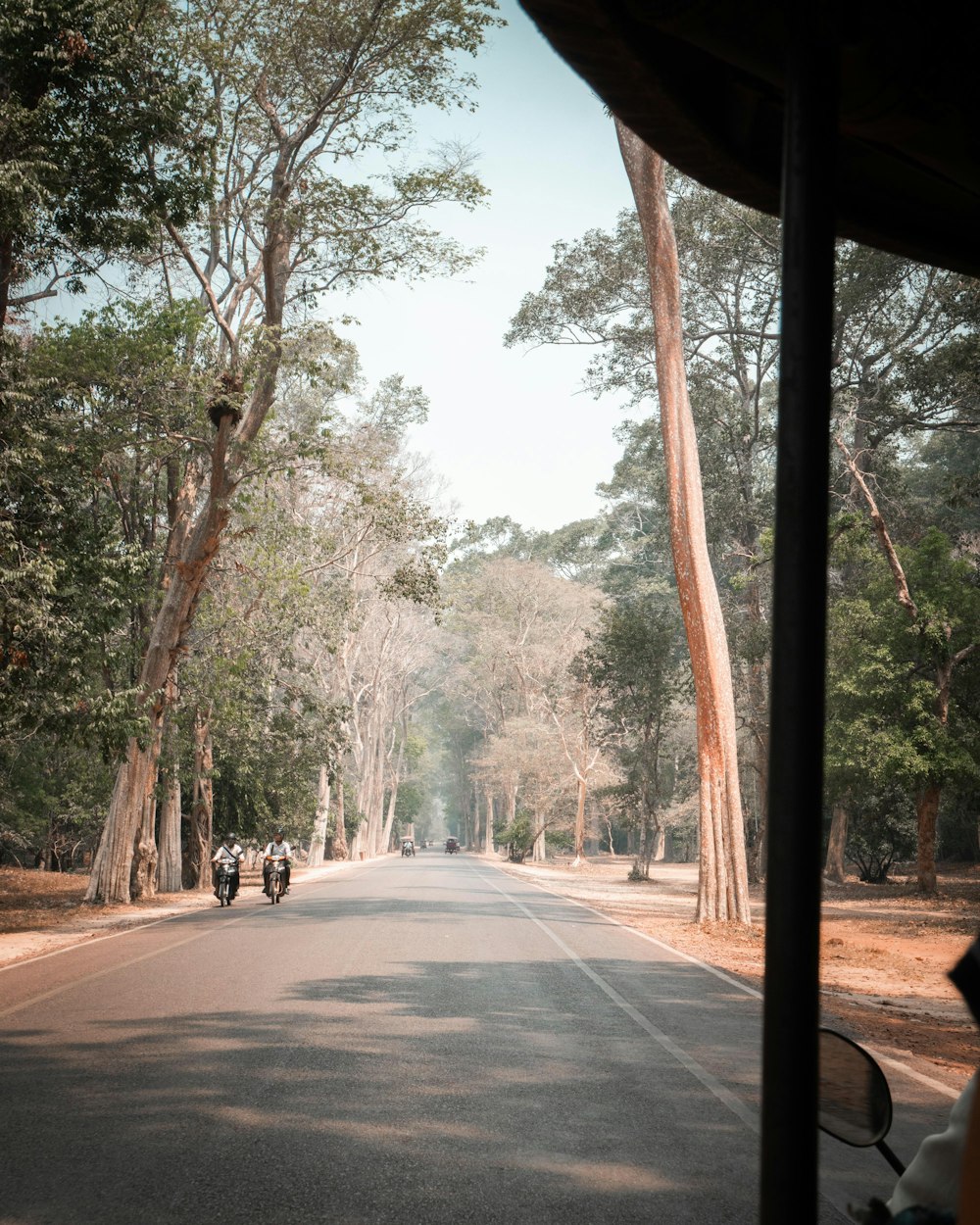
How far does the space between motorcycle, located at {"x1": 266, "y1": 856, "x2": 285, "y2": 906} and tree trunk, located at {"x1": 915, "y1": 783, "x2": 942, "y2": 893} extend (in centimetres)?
1426

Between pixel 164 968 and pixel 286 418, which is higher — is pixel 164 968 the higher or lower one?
the lower one

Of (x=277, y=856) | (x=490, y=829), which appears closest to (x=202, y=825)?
(x=277, y=856)

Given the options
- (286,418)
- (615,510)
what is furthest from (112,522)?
(615,510)

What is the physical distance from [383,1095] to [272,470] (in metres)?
17.0

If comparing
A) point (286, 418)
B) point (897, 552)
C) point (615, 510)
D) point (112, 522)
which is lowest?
point (112, 522)

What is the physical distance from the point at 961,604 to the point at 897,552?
2226 mm

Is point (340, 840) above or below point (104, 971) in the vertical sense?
below

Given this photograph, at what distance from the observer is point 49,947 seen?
15.0m

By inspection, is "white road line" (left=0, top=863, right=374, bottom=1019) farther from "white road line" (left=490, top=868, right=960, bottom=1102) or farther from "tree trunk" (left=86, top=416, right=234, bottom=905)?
"white road line" (left=490, top=868, right=960, bottom=1102)

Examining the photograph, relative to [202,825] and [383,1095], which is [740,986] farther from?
[202,825]

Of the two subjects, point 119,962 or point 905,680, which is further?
point 905,680

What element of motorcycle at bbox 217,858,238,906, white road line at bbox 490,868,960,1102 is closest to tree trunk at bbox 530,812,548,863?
white road line at bbox 490,868,960,1102

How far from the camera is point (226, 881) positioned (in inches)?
908

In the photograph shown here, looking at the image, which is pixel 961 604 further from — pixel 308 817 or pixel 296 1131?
pixel 296 1131
